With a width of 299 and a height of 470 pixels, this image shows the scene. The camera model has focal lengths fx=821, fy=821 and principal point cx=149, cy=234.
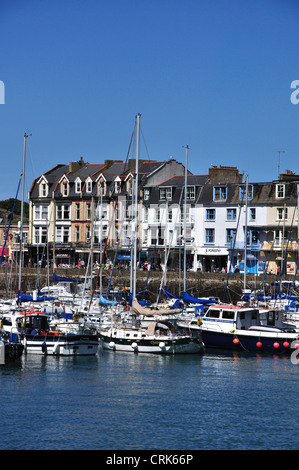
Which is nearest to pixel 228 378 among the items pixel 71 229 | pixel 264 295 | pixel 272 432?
pixel 272 432

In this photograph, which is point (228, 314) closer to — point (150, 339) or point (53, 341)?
point (150, 339)

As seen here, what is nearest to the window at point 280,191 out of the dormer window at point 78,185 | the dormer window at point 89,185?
the dormer window at point 89,185

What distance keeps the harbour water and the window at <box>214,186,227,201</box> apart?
38830mm

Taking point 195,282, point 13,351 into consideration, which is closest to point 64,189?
point 195,282

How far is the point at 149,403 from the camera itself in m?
35.2

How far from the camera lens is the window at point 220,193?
3361 inches

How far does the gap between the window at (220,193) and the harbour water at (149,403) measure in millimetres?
38830

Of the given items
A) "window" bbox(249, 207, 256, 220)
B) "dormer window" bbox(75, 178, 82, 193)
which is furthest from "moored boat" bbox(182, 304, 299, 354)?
"dormer window" bbox(75, 178, 82, 193)

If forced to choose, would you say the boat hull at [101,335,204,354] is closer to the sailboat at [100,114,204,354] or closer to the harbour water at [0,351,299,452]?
the sailboat at [100,114,204,354]

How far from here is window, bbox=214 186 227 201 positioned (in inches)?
3361

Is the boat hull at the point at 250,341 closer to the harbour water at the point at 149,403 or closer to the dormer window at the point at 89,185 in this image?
the harbour water at the point at 149,403

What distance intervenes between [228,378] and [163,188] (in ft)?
163

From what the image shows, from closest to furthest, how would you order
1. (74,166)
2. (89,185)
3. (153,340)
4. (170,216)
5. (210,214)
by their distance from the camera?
(153,340) < (210,214) < (170,216) < (89,185) < (74,166)

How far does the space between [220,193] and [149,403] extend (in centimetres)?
5231
